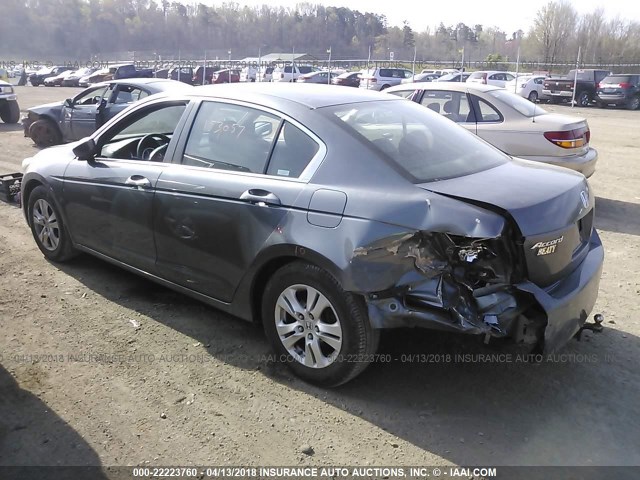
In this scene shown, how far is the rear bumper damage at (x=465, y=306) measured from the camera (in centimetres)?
298

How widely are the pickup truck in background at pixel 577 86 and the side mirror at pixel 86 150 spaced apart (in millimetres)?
28232

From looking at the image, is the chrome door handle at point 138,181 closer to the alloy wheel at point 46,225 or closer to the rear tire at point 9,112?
the alloy wheel at point 46,225

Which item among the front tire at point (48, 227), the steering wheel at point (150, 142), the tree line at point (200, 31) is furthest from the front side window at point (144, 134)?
the tree line at point (200, 31)

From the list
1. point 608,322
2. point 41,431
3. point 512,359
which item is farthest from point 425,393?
point 41,431

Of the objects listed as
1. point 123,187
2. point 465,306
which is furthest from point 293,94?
point 465,306

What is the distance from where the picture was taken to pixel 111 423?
3.16 m

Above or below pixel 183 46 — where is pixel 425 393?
below

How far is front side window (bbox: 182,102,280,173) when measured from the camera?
3.70 m

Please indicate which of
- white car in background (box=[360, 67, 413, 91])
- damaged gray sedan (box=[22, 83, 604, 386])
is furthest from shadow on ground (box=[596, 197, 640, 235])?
white car in background (box=[360, 67, 413, 91])

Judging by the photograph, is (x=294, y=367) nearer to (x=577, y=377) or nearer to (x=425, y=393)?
(x=425, y=393)

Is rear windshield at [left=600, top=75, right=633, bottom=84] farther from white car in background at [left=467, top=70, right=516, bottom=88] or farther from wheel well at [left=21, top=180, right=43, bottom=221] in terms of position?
wheel well at [left=21, top=180, right=43, bottom=221]

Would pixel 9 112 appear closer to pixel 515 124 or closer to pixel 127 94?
pixel 127 94

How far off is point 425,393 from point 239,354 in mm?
1270

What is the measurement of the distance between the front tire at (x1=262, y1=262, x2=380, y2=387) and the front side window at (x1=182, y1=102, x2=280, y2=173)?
79 cm
